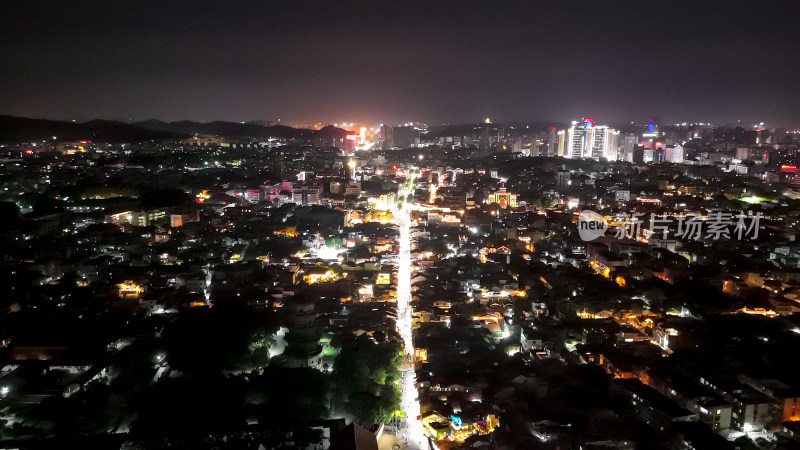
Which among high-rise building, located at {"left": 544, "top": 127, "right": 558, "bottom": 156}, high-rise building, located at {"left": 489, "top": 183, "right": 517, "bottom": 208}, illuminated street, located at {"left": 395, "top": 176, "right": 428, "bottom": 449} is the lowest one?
illuminated street, located at {"left": 395, "top": 176, "right": 428, "bottom": 449}

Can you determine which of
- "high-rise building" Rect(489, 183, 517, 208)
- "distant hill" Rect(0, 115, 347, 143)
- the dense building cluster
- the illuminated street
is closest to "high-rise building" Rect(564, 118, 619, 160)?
the dense building cluster

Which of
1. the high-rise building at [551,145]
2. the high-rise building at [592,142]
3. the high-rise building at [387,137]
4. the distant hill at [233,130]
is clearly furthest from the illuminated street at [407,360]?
the distant hill at [233,130]

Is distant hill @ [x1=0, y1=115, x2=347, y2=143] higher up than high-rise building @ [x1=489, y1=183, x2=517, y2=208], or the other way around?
distant hill @ [x1=0, y1=115, x2=347, y2=143]

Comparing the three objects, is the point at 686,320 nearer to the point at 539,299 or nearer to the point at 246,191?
the point at 539,299

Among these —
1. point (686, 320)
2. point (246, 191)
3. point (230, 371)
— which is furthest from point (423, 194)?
point (230, 371)

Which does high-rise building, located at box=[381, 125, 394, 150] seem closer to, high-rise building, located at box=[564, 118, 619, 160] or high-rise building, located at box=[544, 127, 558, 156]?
high-rise building, located at box=[544, 127, 558, 156]

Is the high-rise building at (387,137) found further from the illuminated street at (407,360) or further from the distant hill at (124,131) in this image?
the illuminated street at (407,360)
